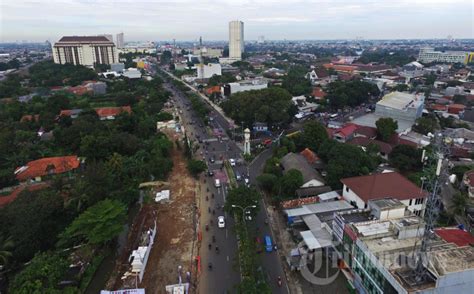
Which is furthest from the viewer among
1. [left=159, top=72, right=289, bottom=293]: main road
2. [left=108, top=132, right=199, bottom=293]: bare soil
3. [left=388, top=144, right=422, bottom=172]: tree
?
[left=388, top=144, right=422, bottom=172]: tree

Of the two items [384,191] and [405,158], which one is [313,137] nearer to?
[405,158]

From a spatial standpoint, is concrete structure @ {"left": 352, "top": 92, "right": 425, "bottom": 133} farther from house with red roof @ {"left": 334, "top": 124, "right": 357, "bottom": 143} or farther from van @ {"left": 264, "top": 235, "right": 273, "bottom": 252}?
van @ {"left": 264, "top": 235, "right": 273, "bottom": 252}

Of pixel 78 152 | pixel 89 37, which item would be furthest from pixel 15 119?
pixel 89 37

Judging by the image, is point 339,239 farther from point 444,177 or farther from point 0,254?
point 0,254

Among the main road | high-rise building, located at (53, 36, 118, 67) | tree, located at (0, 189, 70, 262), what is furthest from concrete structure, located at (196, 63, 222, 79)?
tree, located at (0, 189, 70, 262)

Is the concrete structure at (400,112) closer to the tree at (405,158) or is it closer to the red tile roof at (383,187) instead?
the tree at (405,158)

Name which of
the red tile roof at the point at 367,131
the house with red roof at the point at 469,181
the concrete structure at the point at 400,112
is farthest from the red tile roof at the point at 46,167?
the concrete structure at the point at 400,112
